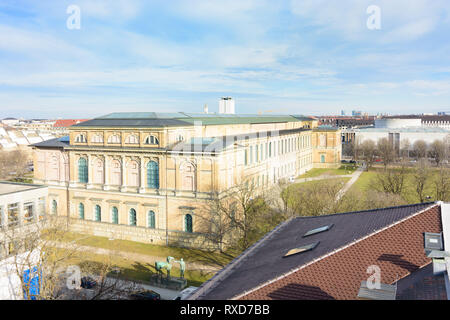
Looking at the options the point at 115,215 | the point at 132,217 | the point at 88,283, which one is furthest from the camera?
the point at 115,215

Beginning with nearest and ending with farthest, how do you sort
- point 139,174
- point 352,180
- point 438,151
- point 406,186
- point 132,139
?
point 139,174 < point 132,139 < point 406,186 < point 352,180 < point 438,151

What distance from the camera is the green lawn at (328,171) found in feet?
311

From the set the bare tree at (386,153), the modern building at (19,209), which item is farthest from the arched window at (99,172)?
the bare tree at (386,153)

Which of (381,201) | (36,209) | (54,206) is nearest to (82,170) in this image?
(54,206)

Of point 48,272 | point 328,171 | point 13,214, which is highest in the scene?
point 13,214

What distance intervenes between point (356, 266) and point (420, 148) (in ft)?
389

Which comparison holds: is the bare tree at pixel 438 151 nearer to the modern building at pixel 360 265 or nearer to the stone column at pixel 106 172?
the stone column at pixel 106 172

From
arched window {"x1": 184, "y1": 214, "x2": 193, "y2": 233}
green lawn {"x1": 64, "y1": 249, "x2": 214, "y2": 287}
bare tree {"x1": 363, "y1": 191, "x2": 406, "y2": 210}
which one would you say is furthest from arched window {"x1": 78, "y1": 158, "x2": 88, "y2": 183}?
bare tree {"x1": 363, "y1": 191, "x2": 406, "y2": 210}

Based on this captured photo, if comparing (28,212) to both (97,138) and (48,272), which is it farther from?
(48,272)

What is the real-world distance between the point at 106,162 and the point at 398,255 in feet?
132

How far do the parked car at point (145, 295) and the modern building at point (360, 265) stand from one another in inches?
519

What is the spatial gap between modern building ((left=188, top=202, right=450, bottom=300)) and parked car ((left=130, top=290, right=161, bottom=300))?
13194 mm

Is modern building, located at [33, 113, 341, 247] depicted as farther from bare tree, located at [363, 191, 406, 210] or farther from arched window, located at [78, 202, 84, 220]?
bare tree, located at [363, 191, 406, 210]

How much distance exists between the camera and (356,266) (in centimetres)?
1505
